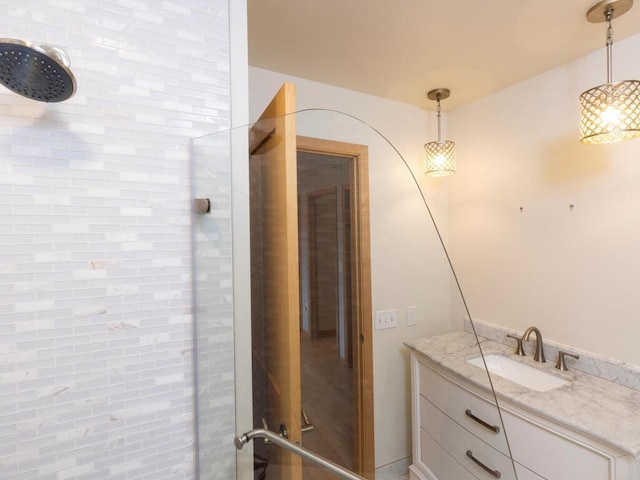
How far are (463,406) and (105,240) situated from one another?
114cm

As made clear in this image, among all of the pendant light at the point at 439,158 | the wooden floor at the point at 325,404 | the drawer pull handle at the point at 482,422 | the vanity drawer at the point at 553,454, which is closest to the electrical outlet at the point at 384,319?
the wooden floor at the point at 325,404

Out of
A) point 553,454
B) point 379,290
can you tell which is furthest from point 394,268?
point 553,454

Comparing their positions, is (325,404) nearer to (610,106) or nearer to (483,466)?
(483,466)

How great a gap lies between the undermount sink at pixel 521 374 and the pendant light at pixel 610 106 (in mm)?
1133

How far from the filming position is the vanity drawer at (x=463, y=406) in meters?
0.89

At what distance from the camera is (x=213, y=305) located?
0.90m

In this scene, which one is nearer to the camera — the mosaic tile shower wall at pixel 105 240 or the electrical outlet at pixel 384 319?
the mosaic tile shower wall at pixel 105 240

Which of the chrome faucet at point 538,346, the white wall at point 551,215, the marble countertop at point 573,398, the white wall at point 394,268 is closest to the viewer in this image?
the white wall at point 394,268

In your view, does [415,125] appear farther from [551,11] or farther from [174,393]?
[174,393]

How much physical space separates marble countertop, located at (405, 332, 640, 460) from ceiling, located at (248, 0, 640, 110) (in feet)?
→ 4.15

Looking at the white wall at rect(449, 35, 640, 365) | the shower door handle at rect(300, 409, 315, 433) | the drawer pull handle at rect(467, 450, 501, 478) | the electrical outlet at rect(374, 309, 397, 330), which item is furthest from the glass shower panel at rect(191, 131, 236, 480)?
the white wall at rect(449, 35, 640, 365)

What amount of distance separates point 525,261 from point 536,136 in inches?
28.5

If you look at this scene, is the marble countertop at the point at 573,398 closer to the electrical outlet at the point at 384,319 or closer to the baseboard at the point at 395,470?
the electrical outlet at the point at 384,319

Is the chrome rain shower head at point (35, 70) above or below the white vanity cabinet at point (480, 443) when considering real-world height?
above
